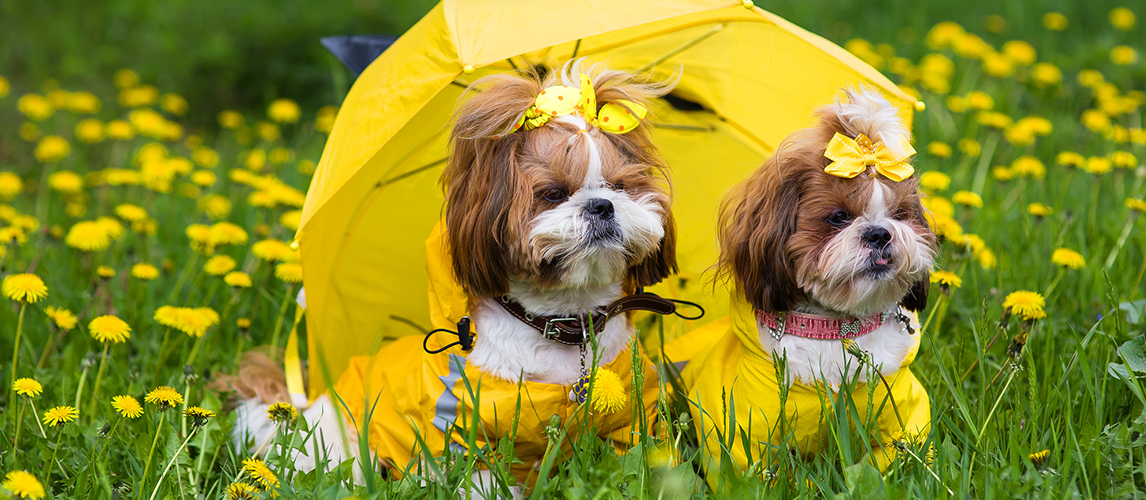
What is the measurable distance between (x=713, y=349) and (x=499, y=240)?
0.79 meters

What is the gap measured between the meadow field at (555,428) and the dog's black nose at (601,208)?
56 cm

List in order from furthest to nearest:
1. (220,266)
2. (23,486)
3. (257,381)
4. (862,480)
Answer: (220,266) < (257,381) < (862,480) < (23,486)

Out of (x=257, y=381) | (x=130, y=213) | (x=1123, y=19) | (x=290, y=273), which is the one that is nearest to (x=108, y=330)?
(x=257, y=381)

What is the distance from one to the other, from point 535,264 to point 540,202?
17cm

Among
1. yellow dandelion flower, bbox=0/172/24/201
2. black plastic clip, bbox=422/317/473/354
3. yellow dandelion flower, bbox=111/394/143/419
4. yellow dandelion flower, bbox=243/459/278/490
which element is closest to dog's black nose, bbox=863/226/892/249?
black plastic clip, bbox=422/317/473/354

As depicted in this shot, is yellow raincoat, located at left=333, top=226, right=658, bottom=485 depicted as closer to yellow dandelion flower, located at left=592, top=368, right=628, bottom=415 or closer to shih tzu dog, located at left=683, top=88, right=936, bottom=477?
yellow dandelion flower, located at left=592, top=368, right=628, bottom=415

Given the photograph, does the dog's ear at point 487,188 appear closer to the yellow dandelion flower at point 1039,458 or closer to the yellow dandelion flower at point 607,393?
the yellow dandelion flower at point 607,393

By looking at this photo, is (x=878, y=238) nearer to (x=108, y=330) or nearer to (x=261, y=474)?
(x=261, y=474)

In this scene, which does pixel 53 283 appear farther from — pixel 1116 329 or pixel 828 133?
pixel 1116 329

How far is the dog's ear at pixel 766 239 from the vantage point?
92.3 inches

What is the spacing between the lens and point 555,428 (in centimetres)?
227

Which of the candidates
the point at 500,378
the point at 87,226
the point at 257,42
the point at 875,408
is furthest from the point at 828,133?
the point at 257,42

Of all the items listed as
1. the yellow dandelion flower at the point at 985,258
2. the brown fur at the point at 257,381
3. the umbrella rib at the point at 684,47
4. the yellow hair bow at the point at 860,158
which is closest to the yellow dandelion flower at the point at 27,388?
the brown fur at the point at 257,381

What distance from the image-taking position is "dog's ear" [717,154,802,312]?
7.69 feet
